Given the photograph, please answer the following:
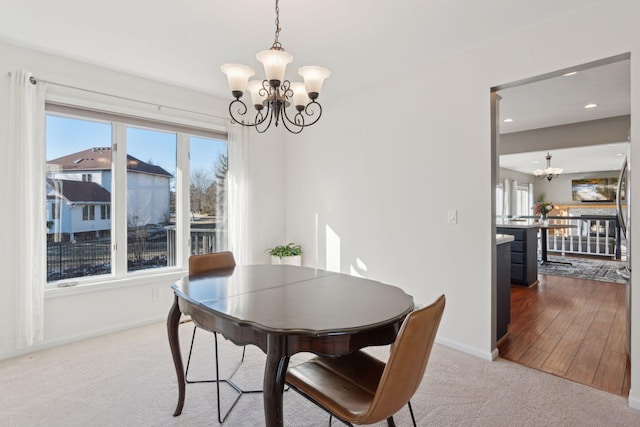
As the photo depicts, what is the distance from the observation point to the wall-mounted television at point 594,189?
10.3 m

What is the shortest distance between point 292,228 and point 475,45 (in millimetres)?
2945

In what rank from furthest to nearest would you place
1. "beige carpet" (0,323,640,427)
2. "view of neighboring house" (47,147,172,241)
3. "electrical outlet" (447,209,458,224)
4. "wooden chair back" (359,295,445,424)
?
1. "view of neighboring house" (47,147,172,241)
2. "electrical outlet" (447,209,458,224)
3. "beige carpet" (0,323,640,427)
4. "wooden chair back" (359,295,445,424)

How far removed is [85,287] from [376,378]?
113 inches

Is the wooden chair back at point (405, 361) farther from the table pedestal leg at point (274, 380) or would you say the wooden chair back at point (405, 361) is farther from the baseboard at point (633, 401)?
the baseboard at point (633, 401)

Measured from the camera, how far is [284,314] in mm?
1446

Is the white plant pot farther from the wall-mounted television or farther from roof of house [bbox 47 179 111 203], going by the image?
the wall-mounted television

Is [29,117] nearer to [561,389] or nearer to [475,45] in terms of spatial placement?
[475,45]

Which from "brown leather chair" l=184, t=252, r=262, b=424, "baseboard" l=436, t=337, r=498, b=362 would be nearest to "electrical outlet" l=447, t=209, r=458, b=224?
"baseboard" l=436, t=337, r=498, b=362

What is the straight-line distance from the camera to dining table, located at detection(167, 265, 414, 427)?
4.23 ft

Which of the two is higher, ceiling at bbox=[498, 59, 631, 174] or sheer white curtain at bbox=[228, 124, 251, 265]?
ceiling at bbox=[498, 59, 631, 174]

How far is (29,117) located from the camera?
270 centimetres

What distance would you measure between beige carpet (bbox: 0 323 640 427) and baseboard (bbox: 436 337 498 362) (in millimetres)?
58

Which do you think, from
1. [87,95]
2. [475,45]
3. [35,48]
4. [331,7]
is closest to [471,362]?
[475,45]

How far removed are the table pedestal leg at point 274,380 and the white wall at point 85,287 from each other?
2.64 meters
